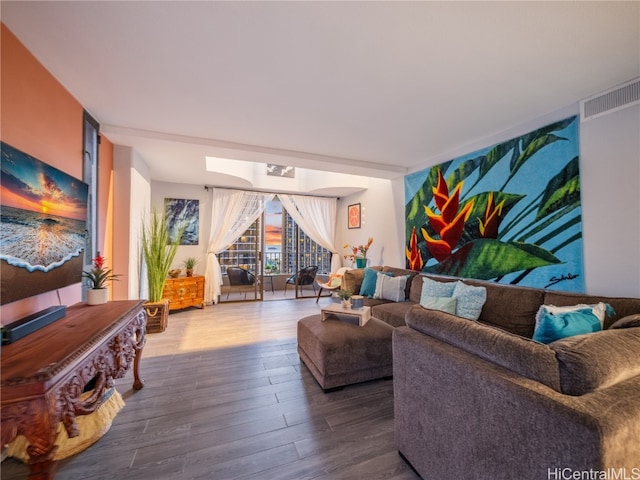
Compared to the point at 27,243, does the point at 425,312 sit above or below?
below

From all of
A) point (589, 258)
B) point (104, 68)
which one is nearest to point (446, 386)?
point (589, 258)

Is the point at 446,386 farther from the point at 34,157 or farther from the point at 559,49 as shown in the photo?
the point at 34,157

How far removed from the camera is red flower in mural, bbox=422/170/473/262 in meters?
3.49

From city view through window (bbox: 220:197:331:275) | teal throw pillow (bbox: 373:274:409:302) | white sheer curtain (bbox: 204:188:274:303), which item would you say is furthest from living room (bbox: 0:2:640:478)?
city view through window (bbox: 220:197:331:275)

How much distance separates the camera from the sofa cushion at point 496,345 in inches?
37.2

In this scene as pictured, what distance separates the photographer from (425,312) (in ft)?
4.84

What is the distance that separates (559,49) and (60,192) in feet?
11.8

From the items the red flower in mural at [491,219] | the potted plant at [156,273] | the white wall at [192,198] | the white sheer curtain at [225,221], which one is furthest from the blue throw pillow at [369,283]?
the white wall at [192,198]

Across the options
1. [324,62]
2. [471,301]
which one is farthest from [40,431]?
[471,301]

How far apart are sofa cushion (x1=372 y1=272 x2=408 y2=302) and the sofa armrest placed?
2.37m

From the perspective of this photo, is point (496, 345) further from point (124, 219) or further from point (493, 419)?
point (124, 219)

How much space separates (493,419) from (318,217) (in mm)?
5648

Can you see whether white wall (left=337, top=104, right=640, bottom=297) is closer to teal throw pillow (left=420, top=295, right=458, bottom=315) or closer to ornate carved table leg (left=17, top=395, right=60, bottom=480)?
teal throw pillow (left=420, top=295, right=458, bottom=315)

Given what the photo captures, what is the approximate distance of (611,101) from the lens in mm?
2162
